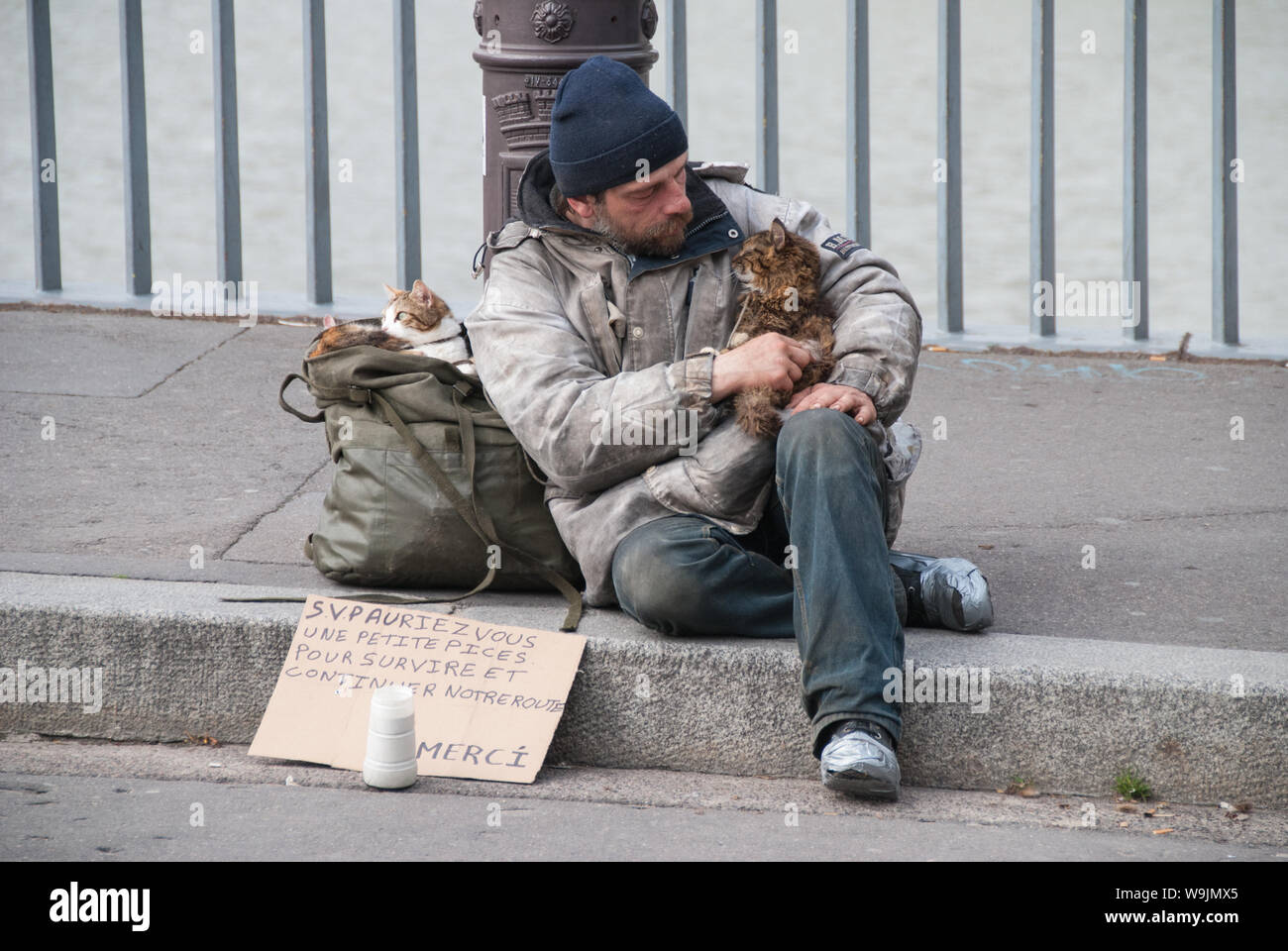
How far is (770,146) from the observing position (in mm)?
6348

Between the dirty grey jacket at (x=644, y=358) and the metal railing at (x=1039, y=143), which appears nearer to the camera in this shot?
the dirty grey jacket at (x=644, y=358)

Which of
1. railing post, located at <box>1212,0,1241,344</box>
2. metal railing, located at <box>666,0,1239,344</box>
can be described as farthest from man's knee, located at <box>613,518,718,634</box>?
railing post, located at <box>1212,0,1241,344</box>

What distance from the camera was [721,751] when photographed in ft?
10.7

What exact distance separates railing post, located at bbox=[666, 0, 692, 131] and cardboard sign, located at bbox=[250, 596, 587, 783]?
11.3 ft

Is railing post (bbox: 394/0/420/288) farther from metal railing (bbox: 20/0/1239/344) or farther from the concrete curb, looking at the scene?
the concrete curb

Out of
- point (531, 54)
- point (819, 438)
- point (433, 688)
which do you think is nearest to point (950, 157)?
point (531, 54)

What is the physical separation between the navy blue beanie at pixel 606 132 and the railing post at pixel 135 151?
12.5 ft

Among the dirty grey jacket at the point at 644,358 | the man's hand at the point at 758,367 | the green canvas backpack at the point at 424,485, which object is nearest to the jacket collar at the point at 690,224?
the dirty grey jacket at the point at 644,358

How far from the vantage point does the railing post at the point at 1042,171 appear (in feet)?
20.1

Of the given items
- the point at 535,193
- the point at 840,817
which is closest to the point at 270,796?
the point at 840,817

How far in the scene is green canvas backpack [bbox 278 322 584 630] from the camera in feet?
11.3

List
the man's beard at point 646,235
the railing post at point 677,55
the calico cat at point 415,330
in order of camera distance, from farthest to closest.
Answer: the railing post at point 677,55 < the calico cat at point 415,330 < the man's beard at point 646,235

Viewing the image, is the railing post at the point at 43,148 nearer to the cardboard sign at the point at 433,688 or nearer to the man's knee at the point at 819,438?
the cardboard sign at the point at 433,688

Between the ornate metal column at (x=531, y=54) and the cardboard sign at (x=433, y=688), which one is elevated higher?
the ornate metal column at (x=531, y=54)
